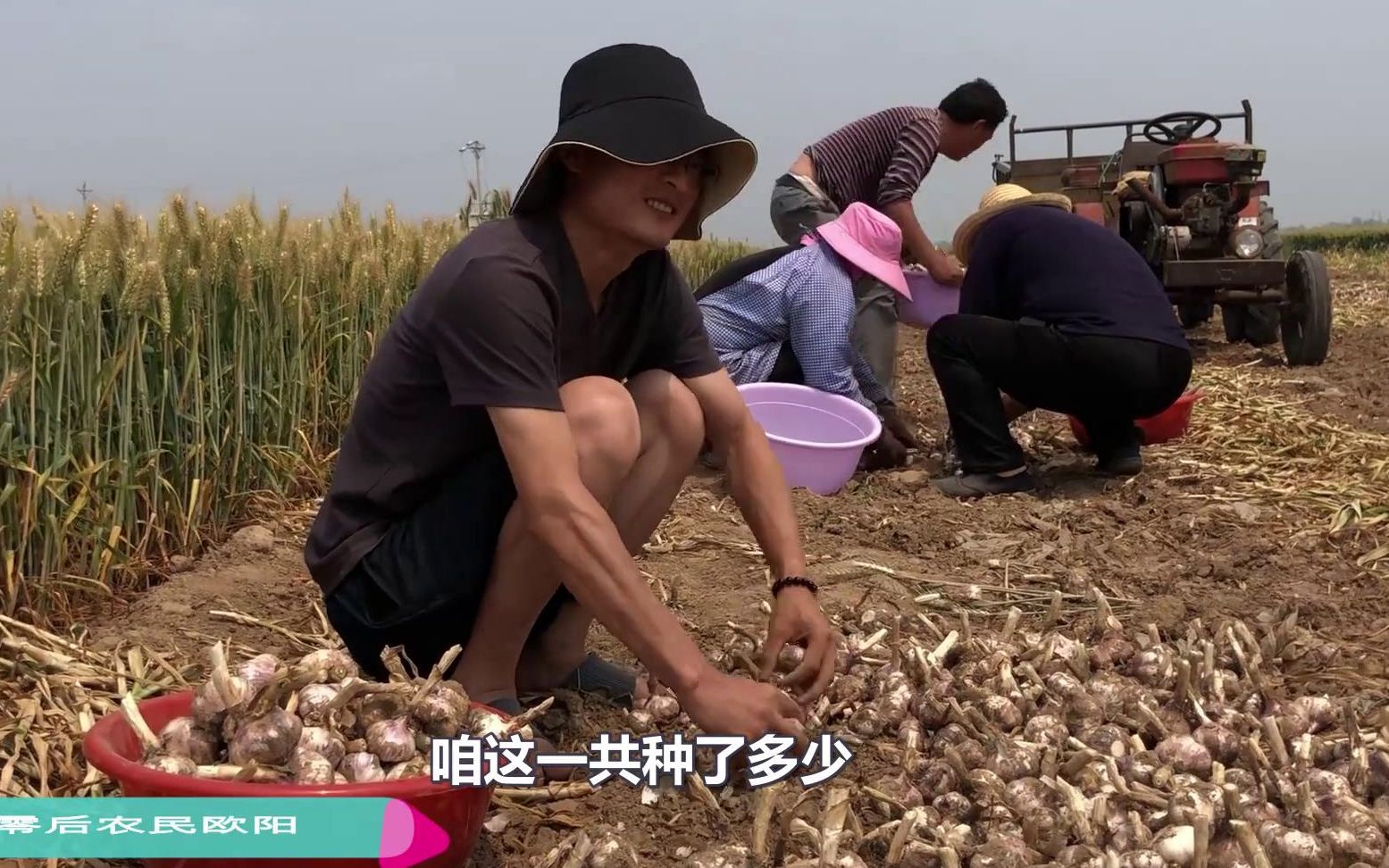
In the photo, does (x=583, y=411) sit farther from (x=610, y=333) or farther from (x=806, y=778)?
(x=806, y=778)

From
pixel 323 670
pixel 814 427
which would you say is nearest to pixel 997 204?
pixel 814 427

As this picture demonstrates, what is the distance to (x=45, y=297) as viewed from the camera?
262 cm

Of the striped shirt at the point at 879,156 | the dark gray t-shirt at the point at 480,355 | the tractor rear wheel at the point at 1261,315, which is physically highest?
the striped shirt at the point at 879,156

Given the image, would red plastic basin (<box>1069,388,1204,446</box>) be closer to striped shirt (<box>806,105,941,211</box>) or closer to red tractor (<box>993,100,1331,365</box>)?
striped shirt (<box>806,105,941,211</box>)

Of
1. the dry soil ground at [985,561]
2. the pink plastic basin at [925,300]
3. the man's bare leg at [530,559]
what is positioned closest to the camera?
the man's bare leg at [530,559]

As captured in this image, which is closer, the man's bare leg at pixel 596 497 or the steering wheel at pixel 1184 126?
the man's bare leg at pixel 596 497

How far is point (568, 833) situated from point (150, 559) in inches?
67.3

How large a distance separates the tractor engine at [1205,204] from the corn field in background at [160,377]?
483cm

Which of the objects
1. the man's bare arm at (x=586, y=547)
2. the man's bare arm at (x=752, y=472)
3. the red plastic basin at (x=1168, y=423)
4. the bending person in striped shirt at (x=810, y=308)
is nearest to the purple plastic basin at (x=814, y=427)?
the bending person in striped shirt at (x=810, y=308)

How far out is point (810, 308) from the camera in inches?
163

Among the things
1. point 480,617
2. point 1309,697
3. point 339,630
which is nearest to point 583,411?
point 480,617

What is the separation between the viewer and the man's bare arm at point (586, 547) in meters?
1.58

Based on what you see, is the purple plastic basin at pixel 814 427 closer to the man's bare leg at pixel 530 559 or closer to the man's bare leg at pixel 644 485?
the man's bare leg at pixel 644 485

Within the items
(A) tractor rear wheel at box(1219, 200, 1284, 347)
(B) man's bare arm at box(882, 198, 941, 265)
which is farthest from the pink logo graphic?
(A) tractor rear wheel at box(1219, 200, 1284, 347)
